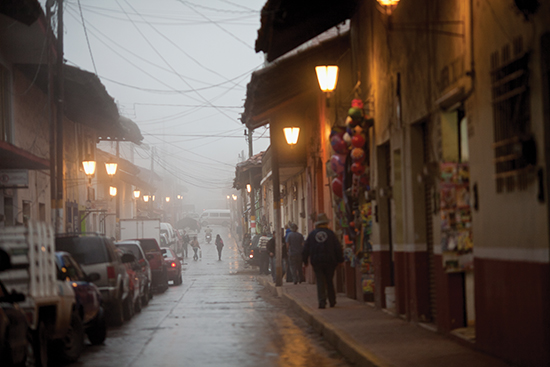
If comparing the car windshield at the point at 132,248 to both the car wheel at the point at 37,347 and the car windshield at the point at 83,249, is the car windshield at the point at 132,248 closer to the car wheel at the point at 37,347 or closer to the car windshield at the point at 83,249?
the car windshield at the point at 83,249

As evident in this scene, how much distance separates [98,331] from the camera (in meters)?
12.6

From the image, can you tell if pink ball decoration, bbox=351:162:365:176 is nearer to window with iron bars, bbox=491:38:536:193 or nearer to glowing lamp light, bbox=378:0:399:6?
glowing lamp light, bbox=378:0:399:6

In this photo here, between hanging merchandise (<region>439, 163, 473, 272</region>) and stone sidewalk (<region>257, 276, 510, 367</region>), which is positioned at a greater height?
hanging merchandise (<region>439, 163, 473, 272</region>)

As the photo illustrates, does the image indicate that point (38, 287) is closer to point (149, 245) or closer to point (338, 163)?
point (338, 163)

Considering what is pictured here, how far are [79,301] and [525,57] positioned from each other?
715cm

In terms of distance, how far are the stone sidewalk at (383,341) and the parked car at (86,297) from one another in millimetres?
3596

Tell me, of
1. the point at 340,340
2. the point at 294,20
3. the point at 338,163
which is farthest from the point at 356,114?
the point at 340,340

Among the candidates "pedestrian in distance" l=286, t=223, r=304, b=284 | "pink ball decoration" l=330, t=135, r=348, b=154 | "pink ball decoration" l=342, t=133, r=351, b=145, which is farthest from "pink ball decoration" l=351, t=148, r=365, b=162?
"pedestrian in distance" l=286, t=223, r=304, b=284

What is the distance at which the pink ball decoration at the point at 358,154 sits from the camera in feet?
53.2

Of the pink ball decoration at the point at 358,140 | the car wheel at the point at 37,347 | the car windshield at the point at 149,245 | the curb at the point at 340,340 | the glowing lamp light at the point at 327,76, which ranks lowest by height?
the curb at the point at 340,340

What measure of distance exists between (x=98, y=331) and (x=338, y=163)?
24.0 ft

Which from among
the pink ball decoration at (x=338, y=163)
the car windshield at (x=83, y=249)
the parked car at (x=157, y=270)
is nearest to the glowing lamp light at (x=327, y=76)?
the pink ball decoration at (x=338, y=163)

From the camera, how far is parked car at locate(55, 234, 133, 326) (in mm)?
15109

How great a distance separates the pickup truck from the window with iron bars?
5.47 m
